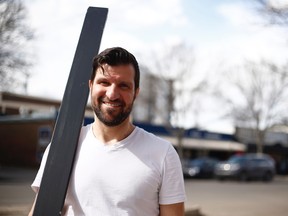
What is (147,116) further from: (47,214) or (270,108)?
(47,214)

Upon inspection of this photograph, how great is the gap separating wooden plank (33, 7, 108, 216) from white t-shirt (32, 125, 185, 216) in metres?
0.11

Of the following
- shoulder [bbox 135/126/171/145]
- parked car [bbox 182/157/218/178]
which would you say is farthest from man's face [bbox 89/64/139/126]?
parked car [bbox 182/157/218/178]

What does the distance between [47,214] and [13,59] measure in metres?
15.0

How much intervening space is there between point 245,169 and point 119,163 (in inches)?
902

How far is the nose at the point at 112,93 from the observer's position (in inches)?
74.8

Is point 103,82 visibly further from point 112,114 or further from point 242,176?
point 242,176

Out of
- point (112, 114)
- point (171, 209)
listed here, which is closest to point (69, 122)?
point (112, 114)

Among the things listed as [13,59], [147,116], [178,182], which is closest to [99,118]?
[178,182]

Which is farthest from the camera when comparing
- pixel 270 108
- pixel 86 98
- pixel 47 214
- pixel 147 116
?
pixel 147 116

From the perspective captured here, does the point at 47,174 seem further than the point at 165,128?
No

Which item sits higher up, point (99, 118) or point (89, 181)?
point (99, 118)

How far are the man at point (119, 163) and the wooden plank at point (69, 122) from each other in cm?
7

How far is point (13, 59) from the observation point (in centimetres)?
1566

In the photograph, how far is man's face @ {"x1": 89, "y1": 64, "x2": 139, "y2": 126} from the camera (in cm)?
191
